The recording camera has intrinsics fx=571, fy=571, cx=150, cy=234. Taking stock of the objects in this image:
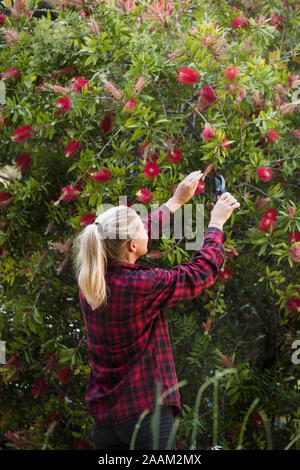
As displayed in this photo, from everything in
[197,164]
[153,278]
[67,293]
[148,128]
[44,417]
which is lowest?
[44,417]

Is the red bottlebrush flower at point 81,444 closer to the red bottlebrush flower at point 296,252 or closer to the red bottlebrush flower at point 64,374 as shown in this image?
the red bottlebrush flower at point 64,374

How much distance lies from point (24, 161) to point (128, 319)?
1527mm

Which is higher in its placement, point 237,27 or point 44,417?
point 237,27

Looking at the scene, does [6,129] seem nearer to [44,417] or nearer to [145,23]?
[145,23]

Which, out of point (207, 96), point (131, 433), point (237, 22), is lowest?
point (131, 433)

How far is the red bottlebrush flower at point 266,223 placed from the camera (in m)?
2.39

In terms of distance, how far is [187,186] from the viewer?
212 centimetres

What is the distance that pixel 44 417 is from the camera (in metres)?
3.42

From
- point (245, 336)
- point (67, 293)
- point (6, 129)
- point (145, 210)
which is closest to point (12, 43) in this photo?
point (6, 129)

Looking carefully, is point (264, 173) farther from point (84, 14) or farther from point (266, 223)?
point (84, 14)

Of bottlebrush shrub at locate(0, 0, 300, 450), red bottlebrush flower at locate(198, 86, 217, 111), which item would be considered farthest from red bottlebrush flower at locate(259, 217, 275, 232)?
red bottlebrush flower at locate(198, 86, 217, 111)

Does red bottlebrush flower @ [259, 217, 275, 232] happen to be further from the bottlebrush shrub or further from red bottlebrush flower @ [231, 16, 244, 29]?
red bottlebrush flower @ [231, 16, 244, 29]

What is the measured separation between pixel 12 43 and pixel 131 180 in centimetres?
90

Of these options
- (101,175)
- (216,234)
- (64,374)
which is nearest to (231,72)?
(101,175)
